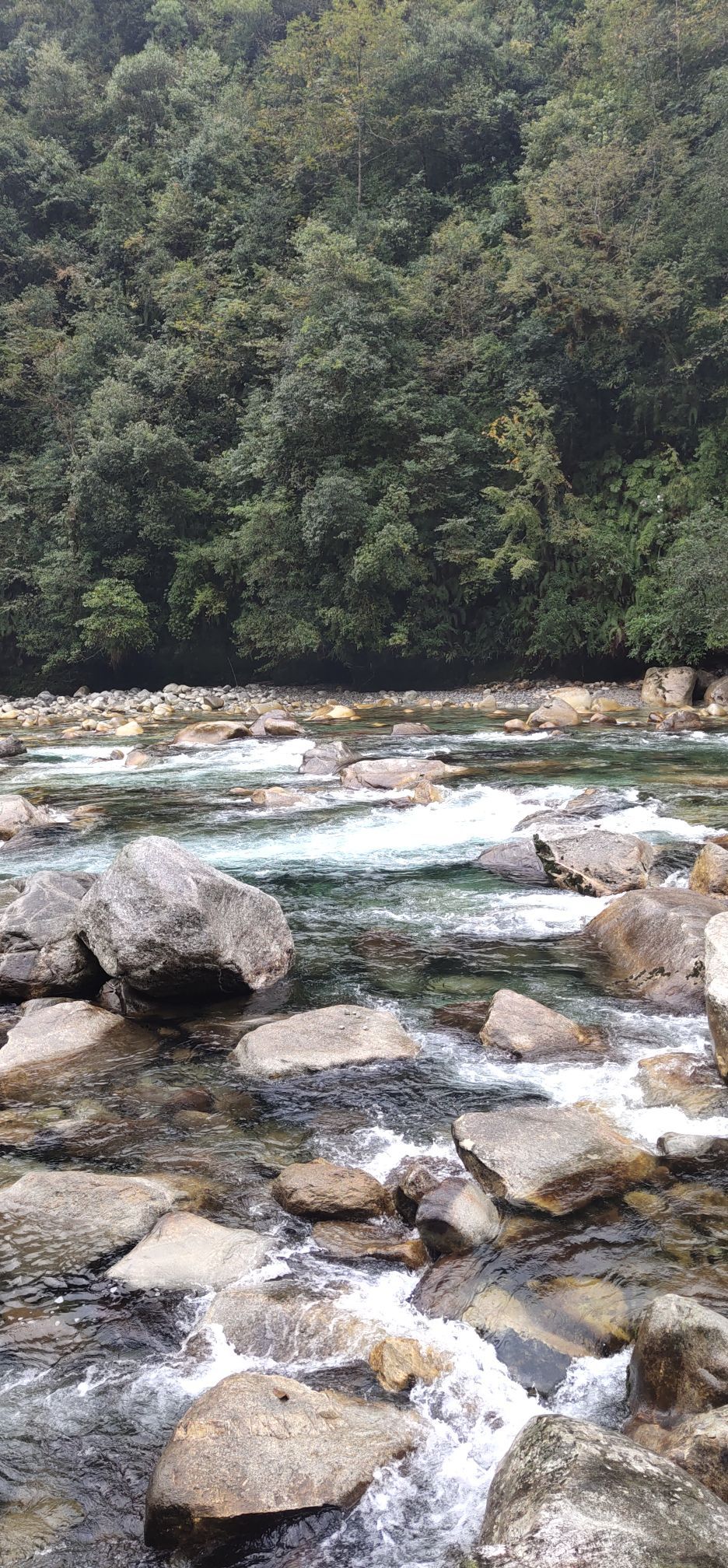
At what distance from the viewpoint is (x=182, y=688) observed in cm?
2427

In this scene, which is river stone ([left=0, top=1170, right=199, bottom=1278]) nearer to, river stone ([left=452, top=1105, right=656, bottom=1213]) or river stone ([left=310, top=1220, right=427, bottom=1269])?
river stone ([left=310, top=1220, right=427, bottom=1269])

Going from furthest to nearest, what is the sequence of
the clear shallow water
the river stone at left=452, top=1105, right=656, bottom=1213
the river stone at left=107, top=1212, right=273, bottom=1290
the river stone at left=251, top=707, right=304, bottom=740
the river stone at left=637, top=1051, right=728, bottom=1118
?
the river stone at left=251, top=707, right=304, bottom=740
the river stone at left=637, top=1051, right=728, bottom=1118
the river stone at left=452, top=1105, right=656, bottom=1213
the river stone at left=107, top=1212, right=273, bottom=1290
the clear shallow water

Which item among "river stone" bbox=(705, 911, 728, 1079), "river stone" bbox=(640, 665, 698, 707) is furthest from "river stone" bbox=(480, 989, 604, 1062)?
"river stone" bbox=(640, 665, 698, 707)

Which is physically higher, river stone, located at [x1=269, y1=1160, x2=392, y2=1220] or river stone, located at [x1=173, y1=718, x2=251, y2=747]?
river stone, located at [x1=269, y1=1160, x2=392, y2=1220]

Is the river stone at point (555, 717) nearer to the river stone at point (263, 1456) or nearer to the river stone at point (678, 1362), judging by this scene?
the river stone at point (678, 1362)

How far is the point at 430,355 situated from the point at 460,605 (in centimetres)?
657

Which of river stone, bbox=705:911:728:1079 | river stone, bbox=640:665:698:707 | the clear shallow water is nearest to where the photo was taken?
the clear shallow water

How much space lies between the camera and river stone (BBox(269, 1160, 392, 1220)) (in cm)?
349

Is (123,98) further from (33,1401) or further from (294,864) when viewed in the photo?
(33,1401)

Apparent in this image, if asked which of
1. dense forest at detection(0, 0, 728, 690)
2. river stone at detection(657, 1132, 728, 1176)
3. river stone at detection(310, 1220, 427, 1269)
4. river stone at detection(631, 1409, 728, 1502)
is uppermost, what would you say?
dense forest at detection(0, 0, 728, 690)

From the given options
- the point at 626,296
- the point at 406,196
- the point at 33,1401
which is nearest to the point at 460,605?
the point at 626,296

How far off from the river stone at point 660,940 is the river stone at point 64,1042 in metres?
2.86

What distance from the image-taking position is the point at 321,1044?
476cm

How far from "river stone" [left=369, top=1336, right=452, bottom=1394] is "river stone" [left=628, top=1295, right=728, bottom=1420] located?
0.57 metres
